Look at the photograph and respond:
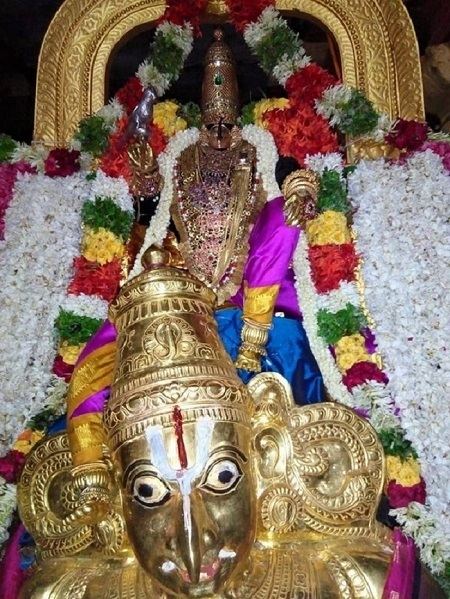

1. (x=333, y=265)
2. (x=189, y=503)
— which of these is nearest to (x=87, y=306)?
(x=333, y=265)

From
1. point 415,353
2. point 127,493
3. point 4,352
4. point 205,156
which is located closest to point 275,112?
point 205,156

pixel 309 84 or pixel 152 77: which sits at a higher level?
pixel 152 77

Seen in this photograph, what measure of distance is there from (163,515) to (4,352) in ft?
4.14

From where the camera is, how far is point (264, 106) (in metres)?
4.01

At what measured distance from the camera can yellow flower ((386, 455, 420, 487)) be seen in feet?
9.23

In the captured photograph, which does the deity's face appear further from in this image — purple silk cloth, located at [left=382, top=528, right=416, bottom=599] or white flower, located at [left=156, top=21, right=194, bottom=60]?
white flower, located at [left=156, top=21, right=194, bottom=60]

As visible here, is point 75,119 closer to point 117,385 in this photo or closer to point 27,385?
point 27,385

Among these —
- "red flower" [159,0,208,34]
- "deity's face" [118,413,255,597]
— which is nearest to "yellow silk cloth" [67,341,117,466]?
"deity's face" [118,413,255,597]

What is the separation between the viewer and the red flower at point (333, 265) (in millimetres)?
3240

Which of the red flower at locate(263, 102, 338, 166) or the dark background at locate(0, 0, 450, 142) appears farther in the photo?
the dark background at locate(0, 0, 450, 142)

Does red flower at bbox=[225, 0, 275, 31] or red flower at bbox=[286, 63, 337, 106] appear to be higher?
red flower at bbox=[225, 0, 275, 31]

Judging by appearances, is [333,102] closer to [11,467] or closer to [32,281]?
[32,281]

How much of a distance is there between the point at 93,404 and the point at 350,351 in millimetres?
1086

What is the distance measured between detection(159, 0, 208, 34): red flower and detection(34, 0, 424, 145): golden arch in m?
0.14
